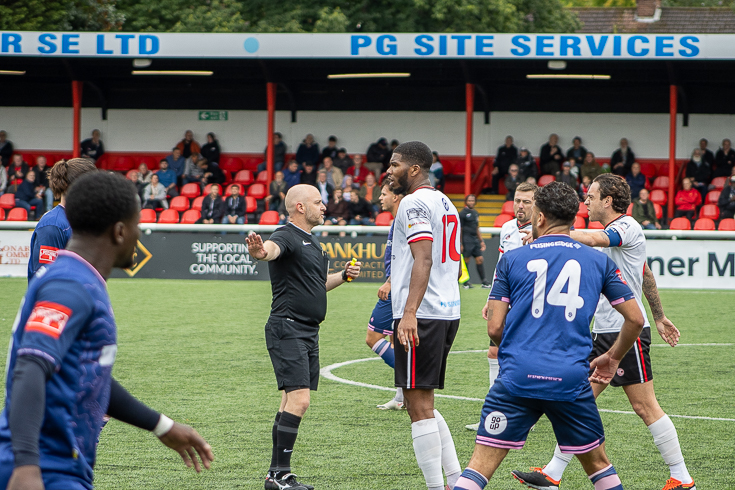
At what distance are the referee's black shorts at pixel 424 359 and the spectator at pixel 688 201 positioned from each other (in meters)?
17.6

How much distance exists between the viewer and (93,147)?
24.7 m

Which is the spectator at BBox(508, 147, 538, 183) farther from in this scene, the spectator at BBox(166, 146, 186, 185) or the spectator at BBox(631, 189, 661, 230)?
the spectator at BBox(166, 146, 186, 185)

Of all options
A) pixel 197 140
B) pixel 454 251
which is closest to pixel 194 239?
pixel 197 140

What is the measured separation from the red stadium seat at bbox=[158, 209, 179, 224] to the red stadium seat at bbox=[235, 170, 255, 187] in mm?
3338

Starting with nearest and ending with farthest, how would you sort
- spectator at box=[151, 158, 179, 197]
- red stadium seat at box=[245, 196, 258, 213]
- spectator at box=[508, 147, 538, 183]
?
1. red stadium seat at box=[245, 196, 258, 213]
2. spectator at box=[508, 147, 538, 183]
3. spectator at box=[151, 158, 179, 197]

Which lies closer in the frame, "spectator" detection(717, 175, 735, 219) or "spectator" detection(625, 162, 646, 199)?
"spectator" detection(717, 175, 735, 219)

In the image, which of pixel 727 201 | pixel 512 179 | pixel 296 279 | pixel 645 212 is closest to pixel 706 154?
pixel 727 201

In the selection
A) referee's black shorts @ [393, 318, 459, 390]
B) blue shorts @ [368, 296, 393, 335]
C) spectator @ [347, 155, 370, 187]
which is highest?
spectator @ [347, 155, 370, 187]

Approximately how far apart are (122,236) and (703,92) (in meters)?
24.2

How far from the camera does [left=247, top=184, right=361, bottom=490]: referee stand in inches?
199

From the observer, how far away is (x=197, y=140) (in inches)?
1030

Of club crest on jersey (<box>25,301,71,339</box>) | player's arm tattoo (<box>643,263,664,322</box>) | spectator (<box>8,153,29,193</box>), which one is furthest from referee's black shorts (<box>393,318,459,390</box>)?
spectator (<box>8,153,29,193</box>)

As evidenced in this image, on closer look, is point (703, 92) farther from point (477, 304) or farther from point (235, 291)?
point (235, 291)

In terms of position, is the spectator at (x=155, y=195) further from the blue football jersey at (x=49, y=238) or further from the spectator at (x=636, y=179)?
the blue football jersey at (x=49, y=238)
